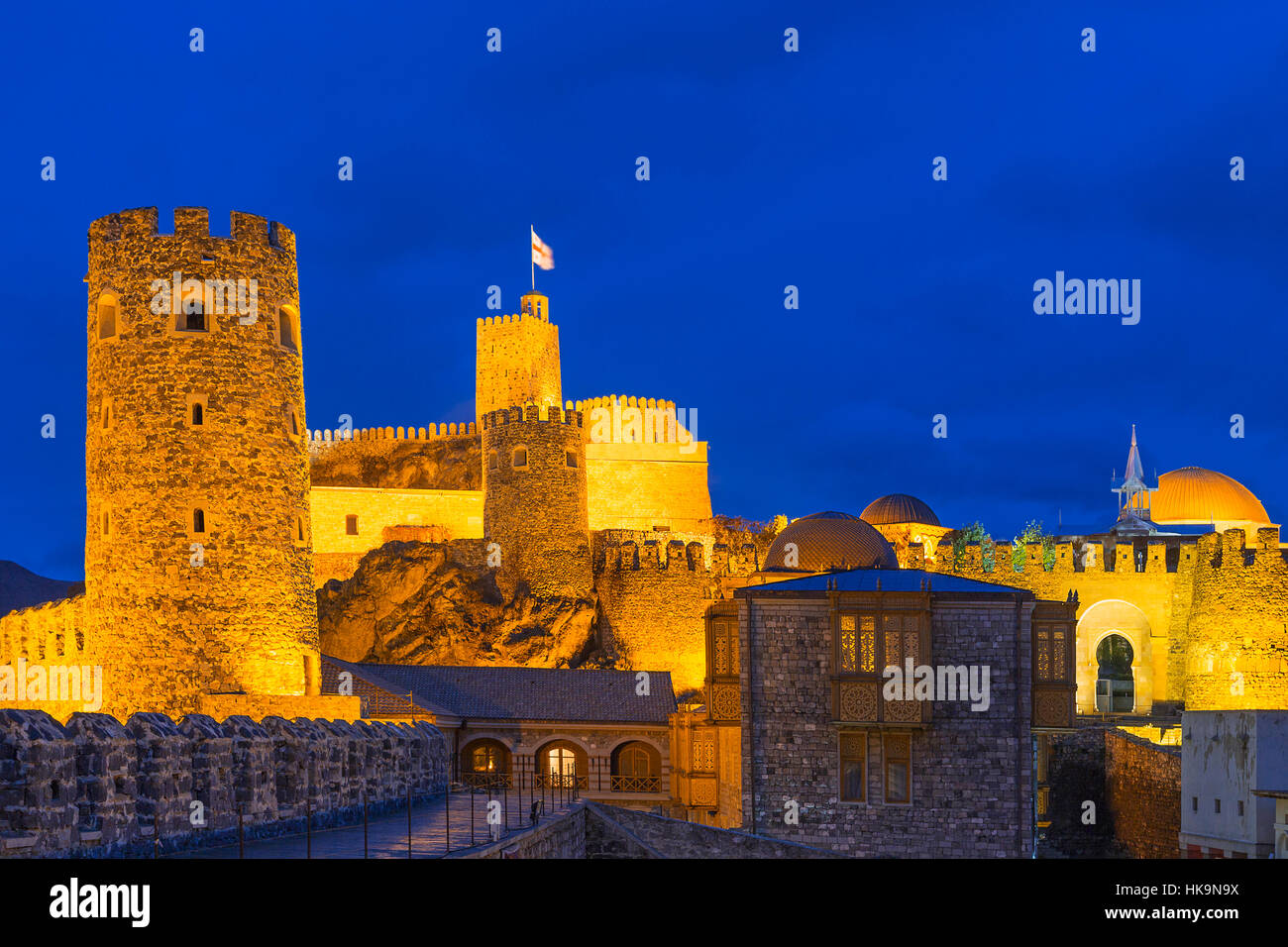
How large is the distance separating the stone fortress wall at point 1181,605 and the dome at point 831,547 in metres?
10.2

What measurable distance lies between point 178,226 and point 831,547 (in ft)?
64.4

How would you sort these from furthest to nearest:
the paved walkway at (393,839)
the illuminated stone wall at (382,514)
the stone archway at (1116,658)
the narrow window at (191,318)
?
the illuminated stone wall at (382,514), the stone archway at (1116,658), the narrow window at (191,318), the paved walkway at (393,839)

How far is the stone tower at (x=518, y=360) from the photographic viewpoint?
7100 centimetres

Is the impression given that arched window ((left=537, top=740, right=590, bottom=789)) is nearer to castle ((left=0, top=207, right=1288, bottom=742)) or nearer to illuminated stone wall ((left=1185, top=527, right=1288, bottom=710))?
castle ((left=0, top=207, right=1288, bottom=742))

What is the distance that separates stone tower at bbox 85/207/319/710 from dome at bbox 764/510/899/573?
15.6 meters

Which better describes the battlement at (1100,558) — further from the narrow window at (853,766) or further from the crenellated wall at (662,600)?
the narrow window at (853,766)

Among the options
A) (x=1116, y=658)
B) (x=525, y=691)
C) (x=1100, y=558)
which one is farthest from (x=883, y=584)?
(x=1116, y=658)

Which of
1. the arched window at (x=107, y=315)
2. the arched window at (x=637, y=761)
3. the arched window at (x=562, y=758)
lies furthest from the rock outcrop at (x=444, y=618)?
the arched window at (x=107, y=315)

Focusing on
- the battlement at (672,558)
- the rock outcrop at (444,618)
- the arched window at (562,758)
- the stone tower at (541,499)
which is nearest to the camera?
the arched window at (562,758)

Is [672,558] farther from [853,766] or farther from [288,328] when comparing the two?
[288,328]

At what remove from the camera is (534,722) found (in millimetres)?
42094
